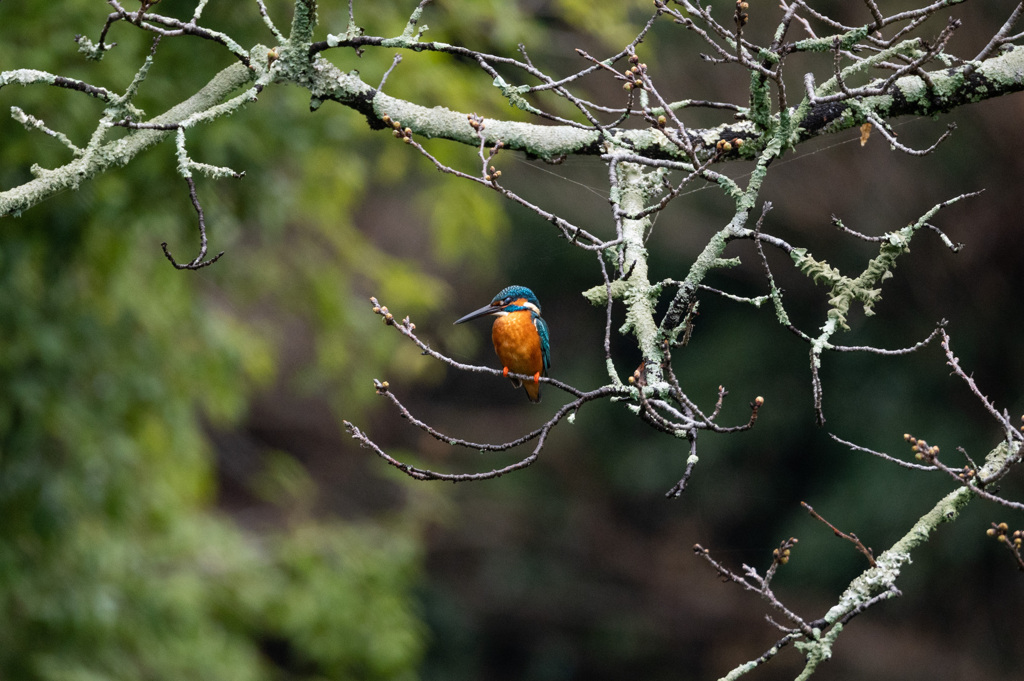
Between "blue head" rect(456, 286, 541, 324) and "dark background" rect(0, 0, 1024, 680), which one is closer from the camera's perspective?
"blue head" rect(456, 286, 541, 324)

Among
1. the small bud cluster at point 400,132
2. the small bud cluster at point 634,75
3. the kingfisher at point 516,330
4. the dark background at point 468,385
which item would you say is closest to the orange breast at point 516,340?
the kingfisher at point 516,330

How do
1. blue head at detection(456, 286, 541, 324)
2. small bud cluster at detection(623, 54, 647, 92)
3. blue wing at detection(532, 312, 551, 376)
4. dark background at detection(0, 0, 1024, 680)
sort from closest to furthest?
small bud cluster at detection(623, 54, 647, 92) < blue head at detection(456, 286, 541, 324) < blue wing at detection(532, 312, 551, 376) < dark background at detection(0, 0, 1024, 680)

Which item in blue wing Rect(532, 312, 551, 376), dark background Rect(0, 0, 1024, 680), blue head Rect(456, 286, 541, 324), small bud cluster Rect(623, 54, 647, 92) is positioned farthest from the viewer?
dark background Rect(0, 0, 1024, 680)

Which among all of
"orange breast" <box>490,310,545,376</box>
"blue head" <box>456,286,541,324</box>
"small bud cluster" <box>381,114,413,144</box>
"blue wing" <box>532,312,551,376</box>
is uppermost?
"blue wing" <box>532,312,551,376</box>

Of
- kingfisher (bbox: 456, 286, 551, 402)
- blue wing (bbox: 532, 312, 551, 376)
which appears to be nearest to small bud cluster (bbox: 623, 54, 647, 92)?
kingfisher (bbox: 456, 286, 551, 402)

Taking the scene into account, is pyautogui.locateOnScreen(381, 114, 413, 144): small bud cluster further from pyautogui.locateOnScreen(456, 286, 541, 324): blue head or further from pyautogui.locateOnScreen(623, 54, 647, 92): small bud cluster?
pyautogui.locateOnScreen(456, 286, 541, 324): blue head

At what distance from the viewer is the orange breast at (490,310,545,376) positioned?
260cm

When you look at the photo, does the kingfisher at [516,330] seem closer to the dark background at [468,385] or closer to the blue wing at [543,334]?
the blue wing at [543,334]

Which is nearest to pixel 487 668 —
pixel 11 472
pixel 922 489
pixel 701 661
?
pixel 701 661

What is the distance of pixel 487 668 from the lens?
10.6m

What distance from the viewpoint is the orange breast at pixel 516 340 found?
2.60 meters

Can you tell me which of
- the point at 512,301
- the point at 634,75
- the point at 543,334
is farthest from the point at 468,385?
the point at 634,75

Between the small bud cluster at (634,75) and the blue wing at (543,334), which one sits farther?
the blue wing at (543,334)

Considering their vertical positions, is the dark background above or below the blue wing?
above
